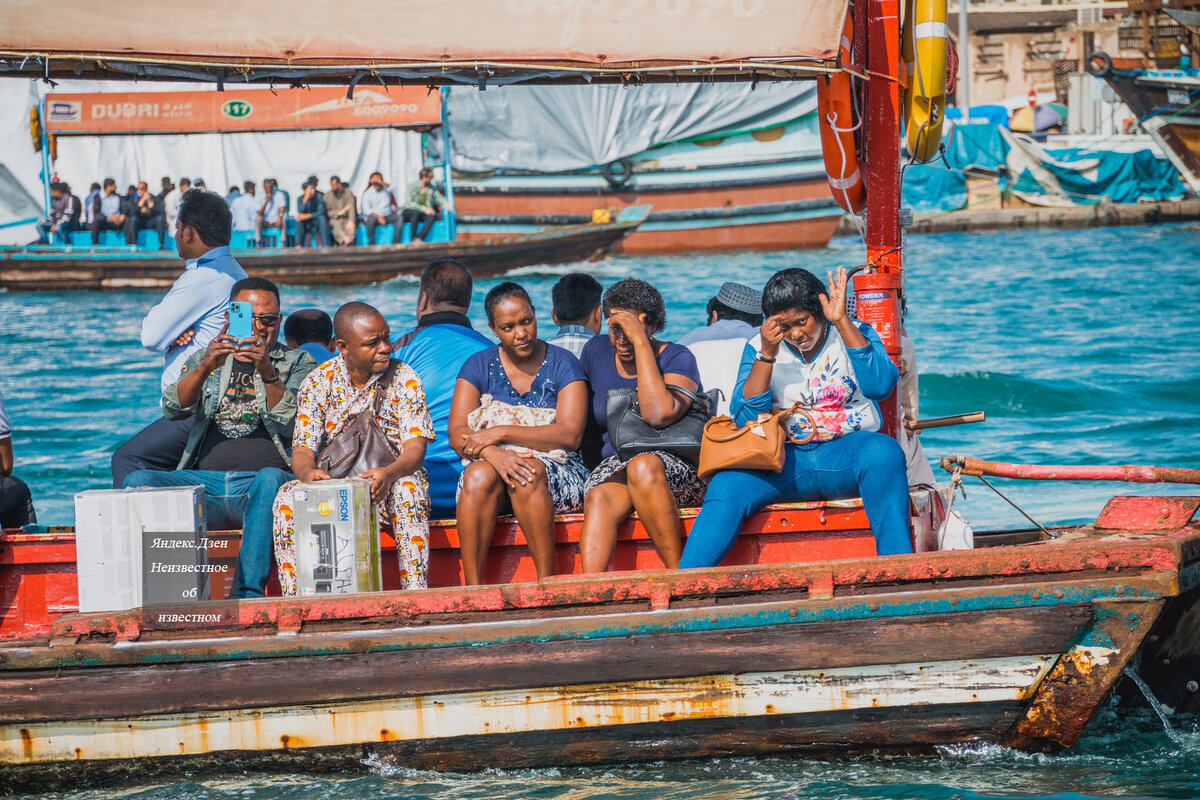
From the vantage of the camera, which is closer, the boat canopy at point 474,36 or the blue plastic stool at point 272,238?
the boat canopy at point 474,36

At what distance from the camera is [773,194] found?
27.8 m

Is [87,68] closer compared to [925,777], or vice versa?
[925,777]

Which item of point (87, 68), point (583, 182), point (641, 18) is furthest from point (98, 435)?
point (583, 182)

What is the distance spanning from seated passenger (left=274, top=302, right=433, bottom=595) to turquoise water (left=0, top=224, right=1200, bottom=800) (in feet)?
2.64

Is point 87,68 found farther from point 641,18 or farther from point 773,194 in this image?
point 773,194

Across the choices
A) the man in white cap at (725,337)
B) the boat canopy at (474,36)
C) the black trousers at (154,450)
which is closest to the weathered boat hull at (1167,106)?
the man in white cap at (725,337)

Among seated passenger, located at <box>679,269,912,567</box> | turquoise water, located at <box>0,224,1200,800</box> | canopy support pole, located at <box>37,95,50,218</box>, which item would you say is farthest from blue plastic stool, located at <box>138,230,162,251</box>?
seated passenger, located at <box>679,269,912,567</box>

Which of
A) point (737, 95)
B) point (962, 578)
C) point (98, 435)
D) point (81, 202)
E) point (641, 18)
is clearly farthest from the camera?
point (737, 95)

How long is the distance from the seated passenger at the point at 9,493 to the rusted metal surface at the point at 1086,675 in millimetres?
3881

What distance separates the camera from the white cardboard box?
462 cm

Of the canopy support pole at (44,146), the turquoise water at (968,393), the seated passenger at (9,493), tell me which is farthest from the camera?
the canopy support pole at (44,146)

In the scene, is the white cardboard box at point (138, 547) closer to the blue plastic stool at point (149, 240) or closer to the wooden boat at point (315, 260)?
the wooden boat at point (315, 260)

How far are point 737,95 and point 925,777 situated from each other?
2382 cm

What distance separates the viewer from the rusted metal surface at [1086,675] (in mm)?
4312
